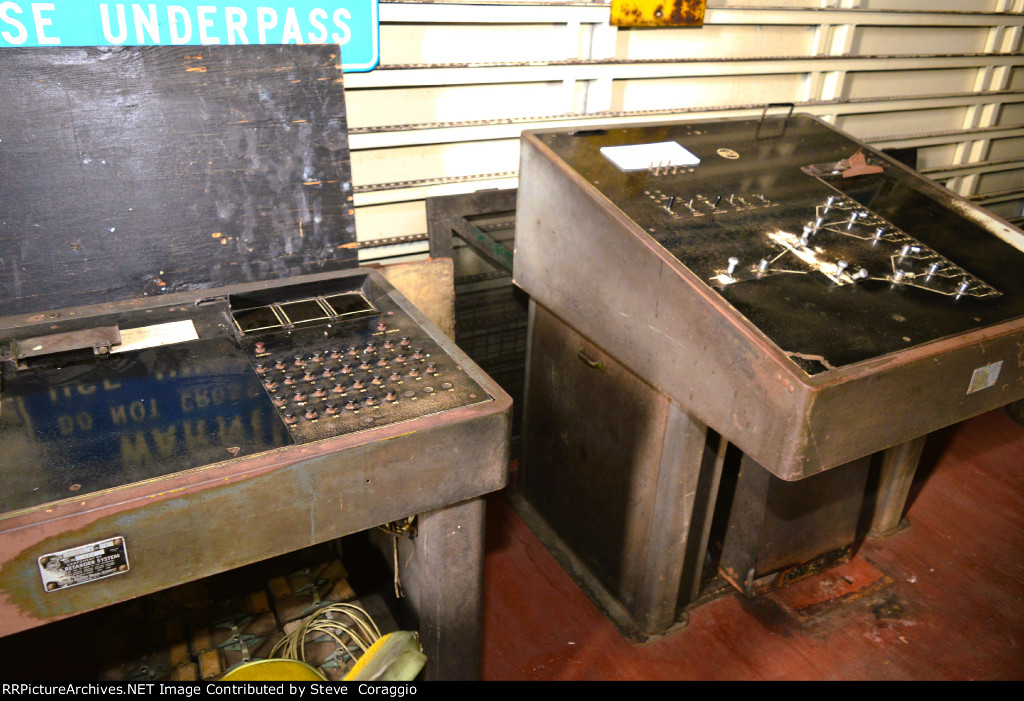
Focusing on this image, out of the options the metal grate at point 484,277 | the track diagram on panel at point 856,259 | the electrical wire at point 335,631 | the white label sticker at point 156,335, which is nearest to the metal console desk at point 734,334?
the track diagram on panel at point 856,259

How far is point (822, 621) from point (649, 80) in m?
1.98

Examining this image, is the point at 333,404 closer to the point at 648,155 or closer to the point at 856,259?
the point at 648,155

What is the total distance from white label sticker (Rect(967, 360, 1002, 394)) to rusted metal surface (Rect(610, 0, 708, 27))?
5.45 ft

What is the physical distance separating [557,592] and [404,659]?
1269 millimetres

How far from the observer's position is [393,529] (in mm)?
1647

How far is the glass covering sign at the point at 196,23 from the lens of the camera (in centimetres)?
165

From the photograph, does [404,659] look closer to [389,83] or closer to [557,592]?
[557,592]

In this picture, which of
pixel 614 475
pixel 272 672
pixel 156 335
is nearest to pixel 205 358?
pixel 156 335

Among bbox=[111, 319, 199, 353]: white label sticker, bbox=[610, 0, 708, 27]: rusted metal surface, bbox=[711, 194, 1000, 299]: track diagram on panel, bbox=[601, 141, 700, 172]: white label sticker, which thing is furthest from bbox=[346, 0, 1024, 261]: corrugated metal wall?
bbox=[711, 194, 1000, 299]: track diagram on panel

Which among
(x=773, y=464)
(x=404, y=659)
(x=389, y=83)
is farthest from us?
(x=389, y=83)

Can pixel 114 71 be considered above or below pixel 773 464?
above

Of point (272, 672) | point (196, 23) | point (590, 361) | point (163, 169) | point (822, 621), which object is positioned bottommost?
point (822, 621)

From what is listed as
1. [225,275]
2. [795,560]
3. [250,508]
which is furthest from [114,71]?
[795,560]

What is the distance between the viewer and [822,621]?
7.25 ft
